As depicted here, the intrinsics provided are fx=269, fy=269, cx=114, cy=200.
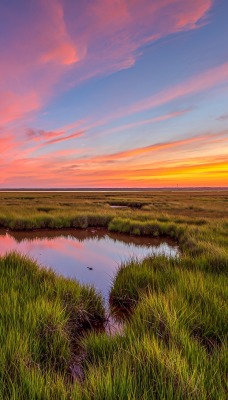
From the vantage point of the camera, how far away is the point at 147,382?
2.66 m

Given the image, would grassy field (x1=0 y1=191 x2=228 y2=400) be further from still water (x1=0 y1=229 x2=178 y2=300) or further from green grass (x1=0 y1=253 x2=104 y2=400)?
still water (x1=0 y1=229 x2=178 y2=300)

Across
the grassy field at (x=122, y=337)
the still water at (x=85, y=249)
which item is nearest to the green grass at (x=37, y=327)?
the grassy field at (x=122, y=337)

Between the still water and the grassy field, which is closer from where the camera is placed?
the grassy field

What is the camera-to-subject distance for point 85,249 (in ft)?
44.3

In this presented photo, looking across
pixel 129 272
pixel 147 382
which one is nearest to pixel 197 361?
pixel 147 382

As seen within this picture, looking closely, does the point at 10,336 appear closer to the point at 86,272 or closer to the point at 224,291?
the point at 224,291

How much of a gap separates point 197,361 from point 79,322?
2.91 meters

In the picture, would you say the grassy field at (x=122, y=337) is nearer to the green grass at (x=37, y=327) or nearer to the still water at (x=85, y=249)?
the green grass at (x=37, y=327)

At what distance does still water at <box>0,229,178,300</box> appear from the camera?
952 centimetres

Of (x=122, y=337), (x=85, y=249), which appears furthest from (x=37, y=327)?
(x=85, y=249)

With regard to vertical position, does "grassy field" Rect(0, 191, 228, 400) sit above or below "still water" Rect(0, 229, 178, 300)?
above

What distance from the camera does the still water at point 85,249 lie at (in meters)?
9.52

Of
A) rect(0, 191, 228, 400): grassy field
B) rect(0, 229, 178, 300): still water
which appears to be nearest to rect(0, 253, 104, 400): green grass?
rect(0, 191, 228, 400): grassy field

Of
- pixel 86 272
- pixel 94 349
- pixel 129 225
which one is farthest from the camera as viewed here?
pixel 129 225
